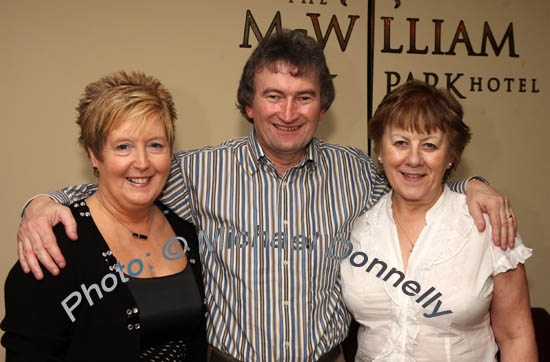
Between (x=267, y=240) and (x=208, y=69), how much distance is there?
129cm

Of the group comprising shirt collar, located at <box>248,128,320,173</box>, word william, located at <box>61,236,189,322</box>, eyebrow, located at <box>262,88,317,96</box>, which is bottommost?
word william, located at <box>61,236,189,322</box>

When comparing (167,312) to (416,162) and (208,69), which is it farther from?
(208,69)

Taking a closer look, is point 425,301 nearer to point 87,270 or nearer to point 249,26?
point 87,270

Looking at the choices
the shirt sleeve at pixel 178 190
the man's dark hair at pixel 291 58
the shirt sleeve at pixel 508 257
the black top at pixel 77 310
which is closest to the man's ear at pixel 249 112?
the man's dark hair at pixel 291 58

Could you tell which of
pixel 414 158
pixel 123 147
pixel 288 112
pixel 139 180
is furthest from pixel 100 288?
pixel 414 158

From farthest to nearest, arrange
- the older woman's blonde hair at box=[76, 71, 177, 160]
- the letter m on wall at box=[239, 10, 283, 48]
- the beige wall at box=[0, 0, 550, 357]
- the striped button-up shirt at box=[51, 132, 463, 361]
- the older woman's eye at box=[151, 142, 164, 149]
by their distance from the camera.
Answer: the letter m on wall at box=[239, 10, 283, 48]
the beige wall at box=[0, 0, 550, 357]
the striped button-up shirt at box=[51, 132, 463, 361]
the older woman's eye at box=[151, 142, 164, 149]
the older woman's blonde hair at box=[76, 71, 177, 160]

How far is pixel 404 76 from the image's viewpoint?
297 cm

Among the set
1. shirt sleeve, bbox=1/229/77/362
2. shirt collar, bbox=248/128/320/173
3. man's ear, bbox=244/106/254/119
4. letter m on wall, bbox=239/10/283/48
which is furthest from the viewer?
letter m on wall, bbox=239/10/283/48

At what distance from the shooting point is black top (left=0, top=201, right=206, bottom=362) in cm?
160

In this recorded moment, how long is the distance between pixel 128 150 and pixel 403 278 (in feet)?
3.92

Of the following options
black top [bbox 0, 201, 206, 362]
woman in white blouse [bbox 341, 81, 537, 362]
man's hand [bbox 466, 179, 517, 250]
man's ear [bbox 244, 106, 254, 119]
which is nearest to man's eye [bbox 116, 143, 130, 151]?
black top [bbox 0, 201, 206, 362]

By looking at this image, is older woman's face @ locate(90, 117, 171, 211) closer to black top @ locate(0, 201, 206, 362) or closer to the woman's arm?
black top @ locate(0, 201, 206, 362)

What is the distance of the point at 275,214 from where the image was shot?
Result: 203cm

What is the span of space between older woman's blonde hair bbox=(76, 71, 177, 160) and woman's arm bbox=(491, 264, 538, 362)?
1509mm
